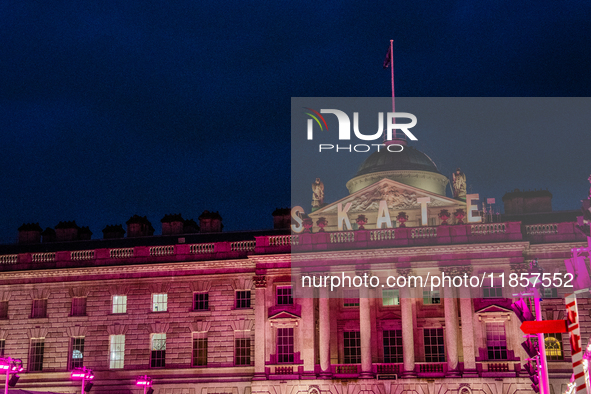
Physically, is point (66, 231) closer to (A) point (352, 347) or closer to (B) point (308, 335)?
(B) point (308, 335)

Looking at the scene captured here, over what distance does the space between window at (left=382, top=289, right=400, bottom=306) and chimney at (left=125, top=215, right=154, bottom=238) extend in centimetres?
2334

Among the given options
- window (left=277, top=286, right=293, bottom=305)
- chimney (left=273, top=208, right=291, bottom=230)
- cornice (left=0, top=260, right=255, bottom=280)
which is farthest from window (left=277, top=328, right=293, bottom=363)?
chimney (left=273, top=208, right=291, bottom=230)

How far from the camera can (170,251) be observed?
5862 centimetres

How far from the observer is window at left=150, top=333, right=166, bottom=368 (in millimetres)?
56500

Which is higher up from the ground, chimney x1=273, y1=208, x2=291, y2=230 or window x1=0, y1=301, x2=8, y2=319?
chimney x1=273, y1=208, x2=291, y2=230

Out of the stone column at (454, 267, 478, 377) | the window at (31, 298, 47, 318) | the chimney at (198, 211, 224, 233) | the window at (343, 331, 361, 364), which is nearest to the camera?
the stone column at (454, 267, 478, 377)

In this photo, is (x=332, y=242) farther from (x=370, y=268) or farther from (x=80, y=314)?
(x=80, y=314)

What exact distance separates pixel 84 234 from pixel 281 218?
1864 cm

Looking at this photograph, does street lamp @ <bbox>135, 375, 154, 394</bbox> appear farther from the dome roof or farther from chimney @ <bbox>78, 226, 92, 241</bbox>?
the dome roof

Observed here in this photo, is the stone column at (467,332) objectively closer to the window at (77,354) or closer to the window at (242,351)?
the window at (242,351)

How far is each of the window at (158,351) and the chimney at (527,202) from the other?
1141 inches

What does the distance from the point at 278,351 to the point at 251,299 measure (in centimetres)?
456

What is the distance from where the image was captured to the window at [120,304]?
5825 cm

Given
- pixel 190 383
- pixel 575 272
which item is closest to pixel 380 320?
pixel 190 383
